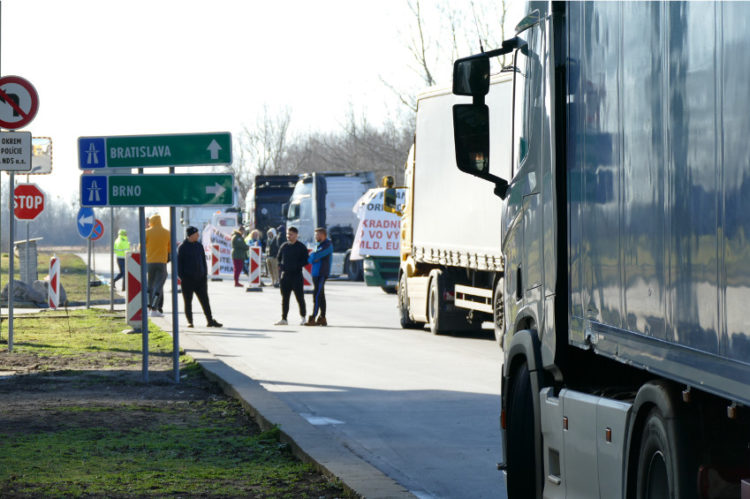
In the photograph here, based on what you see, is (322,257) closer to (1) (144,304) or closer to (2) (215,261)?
(1) (144,304)

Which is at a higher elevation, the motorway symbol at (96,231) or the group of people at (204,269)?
the motorway symbol at (96,231)

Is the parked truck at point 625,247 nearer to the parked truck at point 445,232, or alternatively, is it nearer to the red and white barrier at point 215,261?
the parked truck at point 445,232

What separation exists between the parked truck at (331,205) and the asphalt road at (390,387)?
18.0 meters

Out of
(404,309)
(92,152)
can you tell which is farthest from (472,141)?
(404,309)

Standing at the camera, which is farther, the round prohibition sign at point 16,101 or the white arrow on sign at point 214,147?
the round prohibition sign at point 16,101

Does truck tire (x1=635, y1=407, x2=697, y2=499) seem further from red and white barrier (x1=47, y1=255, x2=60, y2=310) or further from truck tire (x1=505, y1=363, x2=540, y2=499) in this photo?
red and white barrier (x1=47, y1=255, x2=60, y2=310)

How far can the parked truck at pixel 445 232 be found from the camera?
691 inches

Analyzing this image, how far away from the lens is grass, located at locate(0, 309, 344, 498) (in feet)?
24.6

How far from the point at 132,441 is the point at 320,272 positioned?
46.9 feet

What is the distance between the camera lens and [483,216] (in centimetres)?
1775

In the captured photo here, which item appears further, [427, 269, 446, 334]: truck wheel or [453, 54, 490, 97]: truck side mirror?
[427, 269, 446, 334]: truck wheel

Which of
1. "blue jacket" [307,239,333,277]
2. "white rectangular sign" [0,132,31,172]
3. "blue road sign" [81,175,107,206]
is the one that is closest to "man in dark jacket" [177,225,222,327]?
"blue jacket" [307,239,333,277]

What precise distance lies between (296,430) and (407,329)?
13.1 meters

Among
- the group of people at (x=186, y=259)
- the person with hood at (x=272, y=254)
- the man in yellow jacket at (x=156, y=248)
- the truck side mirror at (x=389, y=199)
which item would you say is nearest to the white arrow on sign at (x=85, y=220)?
the man in yellow jacket at (x=156, y=248)
